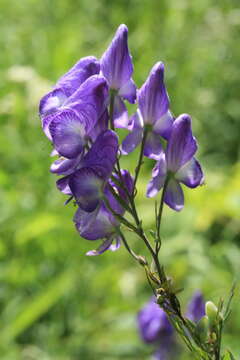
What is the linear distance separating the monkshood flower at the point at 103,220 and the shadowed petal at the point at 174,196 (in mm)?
74

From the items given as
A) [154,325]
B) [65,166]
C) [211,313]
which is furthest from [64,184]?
[154,325]

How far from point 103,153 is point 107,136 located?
3cm

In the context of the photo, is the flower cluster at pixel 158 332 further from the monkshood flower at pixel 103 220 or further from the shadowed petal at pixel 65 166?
the shadowed petal at pixel 65 166

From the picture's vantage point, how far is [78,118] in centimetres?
88

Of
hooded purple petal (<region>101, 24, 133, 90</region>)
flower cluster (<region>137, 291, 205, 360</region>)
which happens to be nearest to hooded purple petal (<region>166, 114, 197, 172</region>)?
hooded purple petal (<region>101, 24, 133, 90</region>)

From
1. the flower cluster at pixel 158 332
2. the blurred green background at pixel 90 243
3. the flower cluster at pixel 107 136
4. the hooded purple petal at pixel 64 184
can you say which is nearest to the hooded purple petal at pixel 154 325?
the flower cluster at pixel 158 332

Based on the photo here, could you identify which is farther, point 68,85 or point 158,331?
point 158,331

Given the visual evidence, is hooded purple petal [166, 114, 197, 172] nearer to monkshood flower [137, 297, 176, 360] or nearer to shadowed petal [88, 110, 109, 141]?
shadowed petal [88, 110, 109, 141]

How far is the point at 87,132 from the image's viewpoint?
902 mm

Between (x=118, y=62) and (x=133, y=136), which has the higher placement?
(x=118, y=62)

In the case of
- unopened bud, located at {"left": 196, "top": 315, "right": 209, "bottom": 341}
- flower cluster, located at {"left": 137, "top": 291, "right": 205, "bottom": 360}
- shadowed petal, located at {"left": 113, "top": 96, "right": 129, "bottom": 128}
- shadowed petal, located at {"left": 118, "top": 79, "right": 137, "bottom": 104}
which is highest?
shadowed petal, located at {"left": 118, "top": 79, "right": 137, "bottom": 104}

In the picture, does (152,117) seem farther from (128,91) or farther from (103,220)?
(103,220)

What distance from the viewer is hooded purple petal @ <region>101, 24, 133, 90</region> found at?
3.11ft

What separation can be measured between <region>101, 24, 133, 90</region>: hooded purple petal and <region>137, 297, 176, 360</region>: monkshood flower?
1.04 metres
